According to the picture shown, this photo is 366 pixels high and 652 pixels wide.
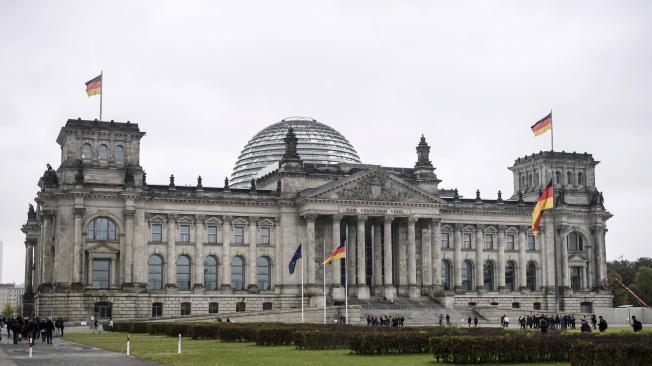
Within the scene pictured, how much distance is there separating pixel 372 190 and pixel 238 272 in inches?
707

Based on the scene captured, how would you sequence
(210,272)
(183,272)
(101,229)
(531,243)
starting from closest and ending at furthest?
(101,229), (183,272), (210,272), (531,243)

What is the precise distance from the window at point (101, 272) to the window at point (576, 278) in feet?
194

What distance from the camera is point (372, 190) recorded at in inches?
4149

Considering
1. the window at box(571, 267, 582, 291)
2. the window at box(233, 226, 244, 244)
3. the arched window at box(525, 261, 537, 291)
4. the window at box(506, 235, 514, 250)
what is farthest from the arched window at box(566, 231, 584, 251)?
the window at box(233, 226, 244, 244)

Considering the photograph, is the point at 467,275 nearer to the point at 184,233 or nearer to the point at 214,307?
the point at 214,307

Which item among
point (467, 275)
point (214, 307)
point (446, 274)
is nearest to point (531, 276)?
point (467, 275)

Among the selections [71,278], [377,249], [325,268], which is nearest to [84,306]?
[71,278]

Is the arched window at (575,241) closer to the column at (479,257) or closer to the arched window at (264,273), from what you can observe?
the column at (479,257)

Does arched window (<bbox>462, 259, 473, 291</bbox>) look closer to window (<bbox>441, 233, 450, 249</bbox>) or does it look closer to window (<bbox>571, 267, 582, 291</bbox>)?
window (<bbox>441, 233, 450, 249</bbox>)

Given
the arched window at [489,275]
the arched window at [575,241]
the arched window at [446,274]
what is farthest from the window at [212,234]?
the arched window at [575,241]

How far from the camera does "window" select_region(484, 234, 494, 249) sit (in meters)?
116

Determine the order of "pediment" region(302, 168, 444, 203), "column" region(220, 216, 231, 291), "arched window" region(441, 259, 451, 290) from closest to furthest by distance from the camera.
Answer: "column" region(220, 216, 231, 291) → "pediment" region(302, 168, 444, 203) → "arched window" region(441, 259, 451, 290)

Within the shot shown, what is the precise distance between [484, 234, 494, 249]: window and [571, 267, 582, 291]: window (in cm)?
1180

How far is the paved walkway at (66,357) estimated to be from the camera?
4050 cm
